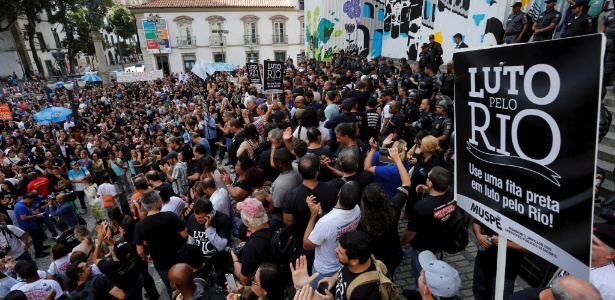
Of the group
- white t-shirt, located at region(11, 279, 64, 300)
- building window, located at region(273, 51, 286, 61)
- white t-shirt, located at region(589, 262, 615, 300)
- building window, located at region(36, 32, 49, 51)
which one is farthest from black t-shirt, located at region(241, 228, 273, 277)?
building window, located at region(36, 32, 49, 51)

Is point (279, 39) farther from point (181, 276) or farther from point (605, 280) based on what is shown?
point (605, 280)

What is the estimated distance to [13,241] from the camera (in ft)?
19.1

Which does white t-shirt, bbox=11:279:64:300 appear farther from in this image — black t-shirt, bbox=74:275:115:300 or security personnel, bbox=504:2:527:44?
security personnel, bbox=504:2:527:44

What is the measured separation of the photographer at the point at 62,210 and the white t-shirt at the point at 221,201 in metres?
5.01

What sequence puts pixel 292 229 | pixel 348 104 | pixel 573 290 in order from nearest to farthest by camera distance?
1. pixel 573 290
2. pixel 292 229
3. pixel 348 104

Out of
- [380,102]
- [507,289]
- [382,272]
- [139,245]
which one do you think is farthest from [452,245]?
[380,102]

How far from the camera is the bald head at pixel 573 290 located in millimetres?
1715

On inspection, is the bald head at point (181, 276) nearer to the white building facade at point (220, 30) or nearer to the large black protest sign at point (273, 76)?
the large black protest sign at point (273, 76)

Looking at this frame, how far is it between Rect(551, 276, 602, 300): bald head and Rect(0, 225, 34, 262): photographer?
24.8 ft

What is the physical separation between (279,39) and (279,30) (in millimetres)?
1199

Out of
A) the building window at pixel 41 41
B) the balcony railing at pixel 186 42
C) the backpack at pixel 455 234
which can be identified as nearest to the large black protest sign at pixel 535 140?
the backpack at pixel 455 234

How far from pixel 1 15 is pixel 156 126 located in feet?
124

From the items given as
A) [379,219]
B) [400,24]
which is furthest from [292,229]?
[400,24]

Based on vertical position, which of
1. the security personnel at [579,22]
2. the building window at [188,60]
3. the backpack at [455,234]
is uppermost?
the building window at [188,60]
